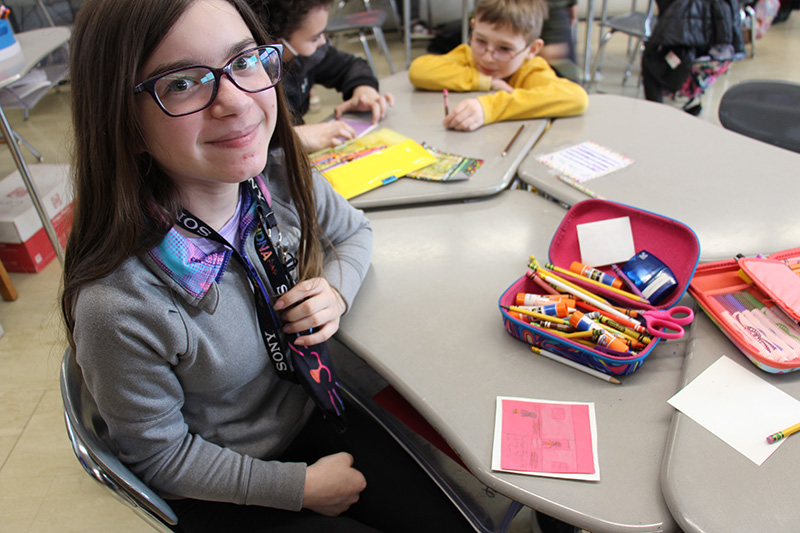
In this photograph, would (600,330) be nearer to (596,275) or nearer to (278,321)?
(596,275)

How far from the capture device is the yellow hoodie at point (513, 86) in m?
1.68

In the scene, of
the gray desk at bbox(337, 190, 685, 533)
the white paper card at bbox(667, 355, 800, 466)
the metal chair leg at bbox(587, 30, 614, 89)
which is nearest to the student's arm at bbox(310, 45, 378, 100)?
the gray desk at bbox(337, 190, 685, 533)

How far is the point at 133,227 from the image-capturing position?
2.43 ft

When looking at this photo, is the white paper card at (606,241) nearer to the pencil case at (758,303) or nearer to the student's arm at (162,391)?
the pencil case at (758,303)

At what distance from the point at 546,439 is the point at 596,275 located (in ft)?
1.16

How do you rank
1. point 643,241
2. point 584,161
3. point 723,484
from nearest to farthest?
point 723,484
point 643,241
point 584,161

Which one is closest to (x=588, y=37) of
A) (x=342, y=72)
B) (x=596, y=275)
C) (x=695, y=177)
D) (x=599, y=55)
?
(x=599, y=55)

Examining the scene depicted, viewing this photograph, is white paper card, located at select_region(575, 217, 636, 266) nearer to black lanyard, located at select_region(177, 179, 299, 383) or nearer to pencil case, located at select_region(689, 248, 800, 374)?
pencil case, located at select_region(689, 248, 800, 374)

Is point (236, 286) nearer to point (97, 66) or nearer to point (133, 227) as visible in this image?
point (133, 227)

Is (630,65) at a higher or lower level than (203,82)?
lower

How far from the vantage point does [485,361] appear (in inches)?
34.9

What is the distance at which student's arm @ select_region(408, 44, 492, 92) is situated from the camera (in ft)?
6.36

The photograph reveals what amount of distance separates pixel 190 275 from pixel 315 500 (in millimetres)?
421

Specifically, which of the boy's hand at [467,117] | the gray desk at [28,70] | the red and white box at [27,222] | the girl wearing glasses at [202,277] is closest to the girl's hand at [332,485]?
the girl wearing glasses at [202,277]
